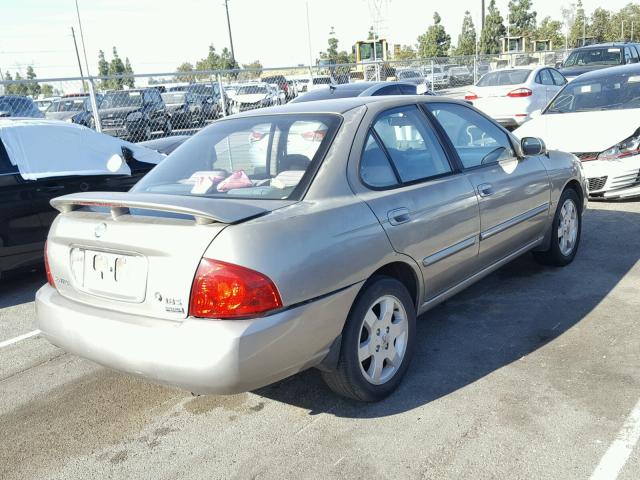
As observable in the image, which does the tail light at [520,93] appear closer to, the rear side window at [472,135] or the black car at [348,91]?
the black car at [348,91]

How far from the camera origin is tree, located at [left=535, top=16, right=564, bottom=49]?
7131 cm

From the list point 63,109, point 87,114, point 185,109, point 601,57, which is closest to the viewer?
point 87,114

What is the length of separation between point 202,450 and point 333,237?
3.95ft

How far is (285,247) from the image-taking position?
2715mm

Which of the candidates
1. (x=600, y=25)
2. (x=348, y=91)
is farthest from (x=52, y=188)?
(x=600, y=25)

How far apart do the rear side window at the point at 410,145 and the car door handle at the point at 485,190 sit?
11.0 inches

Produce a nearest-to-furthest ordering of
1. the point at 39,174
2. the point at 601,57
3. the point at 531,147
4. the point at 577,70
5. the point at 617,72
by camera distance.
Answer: the point at 531,147 → the point at 39,174 → the point at 617,72 → the point at 577,70 → the point at 601,57

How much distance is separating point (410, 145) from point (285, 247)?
1.42m

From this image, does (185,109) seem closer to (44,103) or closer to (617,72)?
(44,103)

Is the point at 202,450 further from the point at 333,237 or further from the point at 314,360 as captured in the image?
the point at 333,237

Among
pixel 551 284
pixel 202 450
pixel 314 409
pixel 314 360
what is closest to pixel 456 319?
pixel 551 284

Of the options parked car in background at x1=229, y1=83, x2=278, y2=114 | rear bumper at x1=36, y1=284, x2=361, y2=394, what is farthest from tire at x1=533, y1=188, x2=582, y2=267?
parked car in background at x1=229, y1=83, x2=278, y2=114

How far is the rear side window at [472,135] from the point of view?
413cm

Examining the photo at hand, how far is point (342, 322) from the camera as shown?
2967 mm
